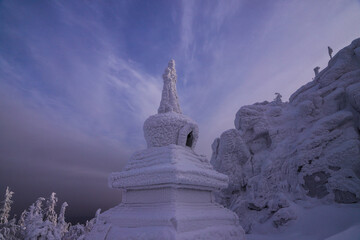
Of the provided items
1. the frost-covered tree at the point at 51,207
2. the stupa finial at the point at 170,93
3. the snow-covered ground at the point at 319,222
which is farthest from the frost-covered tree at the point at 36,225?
the snow-covered ground at the point at 319,222

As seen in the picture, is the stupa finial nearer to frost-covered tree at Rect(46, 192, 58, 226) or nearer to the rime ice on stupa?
the rime ice on stupa

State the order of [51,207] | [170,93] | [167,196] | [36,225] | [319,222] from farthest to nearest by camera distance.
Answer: [51,207] → [36,225] → [319,222] → [170,93] → [167,196]

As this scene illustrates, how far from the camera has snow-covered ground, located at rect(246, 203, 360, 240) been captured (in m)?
9.17

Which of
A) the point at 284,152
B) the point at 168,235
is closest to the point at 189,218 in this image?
the point at 168,235

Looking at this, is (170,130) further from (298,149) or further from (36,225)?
(36,225)

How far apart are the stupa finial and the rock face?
27.3ft

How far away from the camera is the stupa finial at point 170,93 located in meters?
8.45

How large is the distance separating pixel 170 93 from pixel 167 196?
4.45 meters

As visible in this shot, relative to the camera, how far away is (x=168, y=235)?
15.4 feet

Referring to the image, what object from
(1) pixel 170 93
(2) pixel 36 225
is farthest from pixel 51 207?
(1) pixel 170 93

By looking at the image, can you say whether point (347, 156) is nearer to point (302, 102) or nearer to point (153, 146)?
point (302, 102)

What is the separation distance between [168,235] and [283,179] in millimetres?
11013

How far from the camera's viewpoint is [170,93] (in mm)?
8828

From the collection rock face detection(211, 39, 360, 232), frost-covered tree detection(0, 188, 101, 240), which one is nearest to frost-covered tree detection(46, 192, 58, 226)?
frost-covered tree detection(0, 188, 101, 240)
